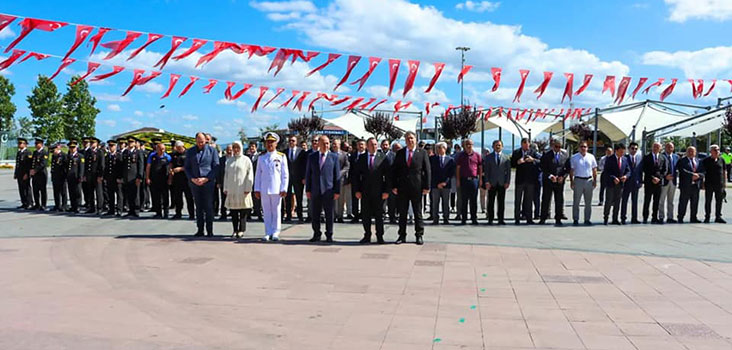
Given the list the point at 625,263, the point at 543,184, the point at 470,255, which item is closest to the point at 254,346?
the point at 470,255

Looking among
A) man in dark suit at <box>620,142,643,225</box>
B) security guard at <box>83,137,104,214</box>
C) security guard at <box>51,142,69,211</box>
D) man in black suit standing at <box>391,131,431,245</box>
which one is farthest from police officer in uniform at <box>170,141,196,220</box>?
man in dark suit at <box>620,142,643,225</box>

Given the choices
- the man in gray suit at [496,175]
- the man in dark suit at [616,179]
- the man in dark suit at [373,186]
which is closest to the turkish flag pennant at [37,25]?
the man in dark suit at [373,186]

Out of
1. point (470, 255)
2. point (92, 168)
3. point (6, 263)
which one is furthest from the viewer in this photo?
point (92, 168)

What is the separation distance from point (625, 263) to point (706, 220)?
6.06 meters

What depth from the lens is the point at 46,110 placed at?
55.5m

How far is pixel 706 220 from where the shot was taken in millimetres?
12344

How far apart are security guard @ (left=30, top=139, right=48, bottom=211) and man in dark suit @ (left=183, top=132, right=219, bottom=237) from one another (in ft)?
21.1

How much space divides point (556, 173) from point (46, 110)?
55.9 metres

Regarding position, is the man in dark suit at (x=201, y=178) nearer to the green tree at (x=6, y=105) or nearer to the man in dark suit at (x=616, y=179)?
the man in dark suit at (x=616, y=179)

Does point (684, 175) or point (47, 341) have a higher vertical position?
point (684, 175)

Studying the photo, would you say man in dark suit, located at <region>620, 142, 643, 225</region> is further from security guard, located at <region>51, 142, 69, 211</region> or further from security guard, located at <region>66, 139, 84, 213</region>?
security guard, located at <region>51, 142, 69, 211</region>

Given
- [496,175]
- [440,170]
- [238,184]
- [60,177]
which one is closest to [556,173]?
[496,175]

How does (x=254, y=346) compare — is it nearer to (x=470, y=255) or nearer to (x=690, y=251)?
(x=470, y=255)

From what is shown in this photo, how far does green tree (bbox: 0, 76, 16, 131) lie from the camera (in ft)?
187
